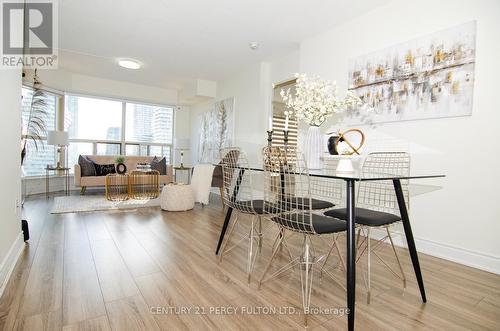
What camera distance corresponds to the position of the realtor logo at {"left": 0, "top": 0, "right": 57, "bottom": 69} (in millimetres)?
1997

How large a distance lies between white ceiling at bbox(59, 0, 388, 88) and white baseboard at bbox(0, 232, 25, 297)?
2767 millimetres

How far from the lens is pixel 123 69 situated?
5738 millimetres

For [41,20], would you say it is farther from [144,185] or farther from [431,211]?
[431,211]

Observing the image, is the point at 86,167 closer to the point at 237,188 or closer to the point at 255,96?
the point at 255,96

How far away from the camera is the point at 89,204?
4.36 meters

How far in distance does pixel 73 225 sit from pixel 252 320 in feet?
9.03

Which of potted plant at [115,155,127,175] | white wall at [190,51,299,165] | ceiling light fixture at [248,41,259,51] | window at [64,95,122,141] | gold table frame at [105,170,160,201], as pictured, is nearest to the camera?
ceiling light fixture at [248,41,259,51]

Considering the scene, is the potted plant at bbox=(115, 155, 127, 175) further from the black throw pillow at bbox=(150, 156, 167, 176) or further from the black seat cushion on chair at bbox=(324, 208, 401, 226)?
the black seat cushion on chair at bbox=(324, 208, 401, 226)

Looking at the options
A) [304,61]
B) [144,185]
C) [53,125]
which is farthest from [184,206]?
[53,125]

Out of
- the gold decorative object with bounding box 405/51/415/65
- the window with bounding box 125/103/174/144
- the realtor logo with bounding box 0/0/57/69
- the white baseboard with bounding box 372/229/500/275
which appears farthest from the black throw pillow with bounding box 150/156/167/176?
the gold decorative object with bounding box 405/51/415/65

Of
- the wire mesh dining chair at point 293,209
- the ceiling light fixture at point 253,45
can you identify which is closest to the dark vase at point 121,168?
the ceiling light fixture at point 253,45

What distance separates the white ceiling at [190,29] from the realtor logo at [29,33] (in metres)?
0.16

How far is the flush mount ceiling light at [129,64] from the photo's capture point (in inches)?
200

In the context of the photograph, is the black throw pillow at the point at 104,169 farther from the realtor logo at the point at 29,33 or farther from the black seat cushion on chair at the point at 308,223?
the black seat cushion on chair at the point at 308,223
